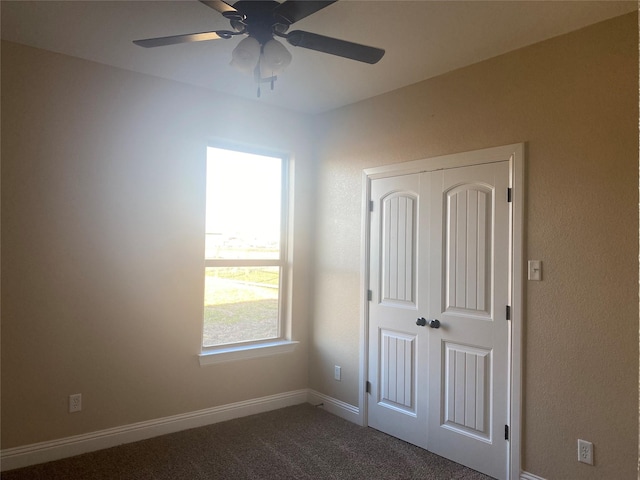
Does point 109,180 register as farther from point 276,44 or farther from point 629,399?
point 629,399

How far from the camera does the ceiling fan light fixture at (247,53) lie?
2.12 meters

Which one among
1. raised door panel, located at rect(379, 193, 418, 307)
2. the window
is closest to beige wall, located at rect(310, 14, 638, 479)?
raised door panel, located at rect(379, 193, 418, 307)

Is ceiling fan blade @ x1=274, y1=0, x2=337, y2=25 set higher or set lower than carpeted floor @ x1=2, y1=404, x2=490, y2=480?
higher

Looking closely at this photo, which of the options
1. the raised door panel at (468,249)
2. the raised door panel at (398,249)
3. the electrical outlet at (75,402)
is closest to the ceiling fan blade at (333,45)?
the raised door panel at (468,249)

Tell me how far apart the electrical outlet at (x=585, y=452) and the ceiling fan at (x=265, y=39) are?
2.40 m

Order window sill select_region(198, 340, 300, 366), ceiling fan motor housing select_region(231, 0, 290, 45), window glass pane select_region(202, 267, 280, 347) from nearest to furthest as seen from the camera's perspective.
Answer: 1. ceiling fan motor housing select_region(231, 0, 290, 45)
2. window sill select_region(198, 340, 300, 366)
3. window glass pane select_region(202, 267, 280, 347)

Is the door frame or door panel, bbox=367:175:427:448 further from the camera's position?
door panel, bbox=367:175:427:448

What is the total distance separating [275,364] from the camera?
13.2 feet

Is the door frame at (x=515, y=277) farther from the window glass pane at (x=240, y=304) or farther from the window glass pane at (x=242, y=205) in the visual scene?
the window glass pane at (x=240, y=304)

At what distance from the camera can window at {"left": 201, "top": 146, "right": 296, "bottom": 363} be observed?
3.74 m

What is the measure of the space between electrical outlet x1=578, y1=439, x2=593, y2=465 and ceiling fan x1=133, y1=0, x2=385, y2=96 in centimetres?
240

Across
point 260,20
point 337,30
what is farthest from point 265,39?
point 337,30

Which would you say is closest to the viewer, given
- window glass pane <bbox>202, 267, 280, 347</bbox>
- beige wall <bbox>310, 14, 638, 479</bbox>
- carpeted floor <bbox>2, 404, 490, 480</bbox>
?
beige wall <bbox>310, 14, 638, 479</bbox>

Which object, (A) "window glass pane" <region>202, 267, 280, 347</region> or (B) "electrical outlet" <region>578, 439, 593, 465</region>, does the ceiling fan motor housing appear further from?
(B) "electrical outlet" <region>578, 439, 593, 465</region>
